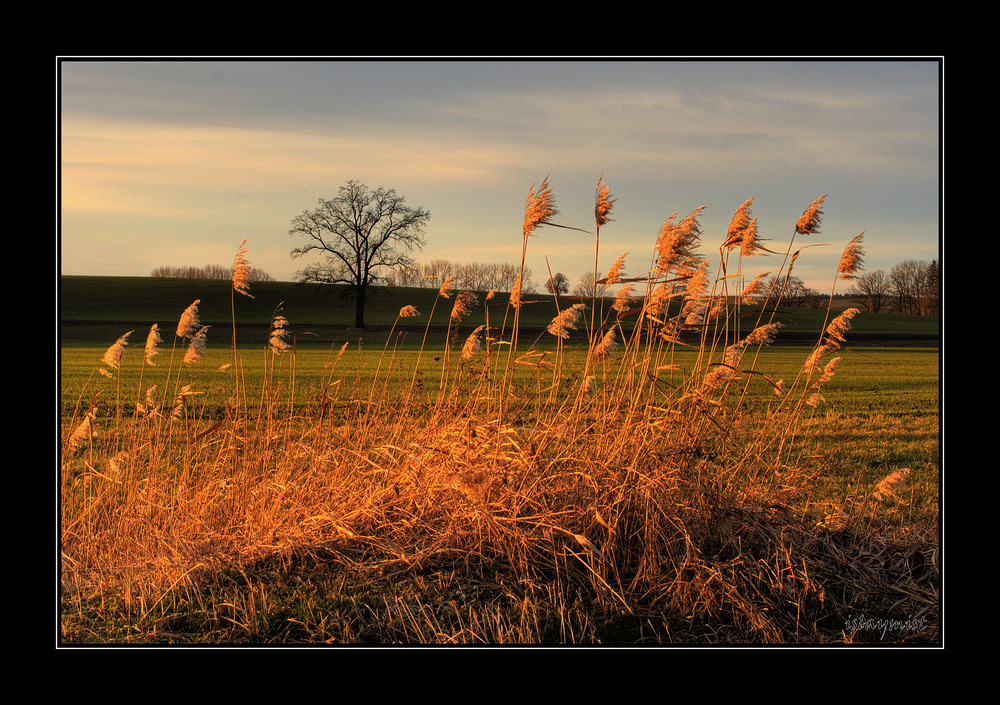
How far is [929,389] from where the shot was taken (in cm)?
1305

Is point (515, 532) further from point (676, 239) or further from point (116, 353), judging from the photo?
point (116, 353)

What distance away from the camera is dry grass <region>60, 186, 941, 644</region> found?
3.16 metres

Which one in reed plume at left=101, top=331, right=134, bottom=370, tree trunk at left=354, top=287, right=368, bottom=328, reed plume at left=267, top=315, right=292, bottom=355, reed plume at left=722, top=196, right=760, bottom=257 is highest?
Answer: tree trunk at left=354, top=287, right=368, bottom=328

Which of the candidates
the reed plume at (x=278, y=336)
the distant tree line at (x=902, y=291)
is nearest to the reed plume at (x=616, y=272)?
the reed plume at (x=278, y=336)

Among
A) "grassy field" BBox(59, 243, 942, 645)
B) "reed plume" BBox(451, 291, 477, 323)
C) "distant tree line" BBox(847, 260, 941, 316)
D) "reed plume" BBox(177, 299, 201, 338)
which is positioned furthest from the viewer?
"distant tree line" BBox(847, 260, 941, 316)

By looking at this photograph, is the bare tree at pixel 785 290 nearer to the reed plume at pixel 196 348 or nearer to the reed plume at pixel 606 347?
the reed plume at pixel 606 347

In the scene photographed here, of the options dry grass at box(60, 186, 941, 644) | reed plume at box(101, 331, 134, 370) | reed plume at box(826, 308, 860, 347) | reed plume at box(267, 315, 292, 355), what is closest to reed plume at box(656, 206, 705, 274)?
dry grass at box(60, 186, 941, 644)

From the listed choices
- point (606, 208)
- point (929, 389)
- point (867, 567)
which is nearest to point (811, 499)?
point (867, 567)

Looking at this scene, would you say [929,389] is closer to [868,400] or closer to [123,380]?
[868,400]

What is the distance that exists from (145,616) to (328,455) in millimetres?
1354

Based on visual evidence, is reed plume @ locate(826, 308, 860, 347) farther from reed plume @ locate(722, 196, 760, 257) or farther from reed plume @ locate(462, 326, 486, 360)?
reed plume @ locate(462, 326, 486, 360)

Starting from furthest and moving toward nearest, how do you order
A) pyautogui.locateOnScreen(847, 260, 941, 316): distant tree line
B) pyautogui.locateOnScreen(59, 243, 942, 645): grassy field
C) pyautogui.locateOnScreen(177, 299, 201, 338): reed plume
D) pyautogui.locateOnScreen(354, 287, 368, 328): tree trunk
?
pyautogui.locateOnScreen(354, 287, 368, 328): tree trunk → pyautogui.locateOnScreen(847, 260, 941, 316): distant tree line → pyautogui.locateOnScreen(177, 299, 201, 338): reed plume → pyautogui.locateOnScreen(59, 243, 942, 645): grassy field

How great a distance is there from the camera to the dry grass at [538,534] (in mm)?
3158

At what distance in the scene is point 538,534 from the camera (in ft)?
11.3
